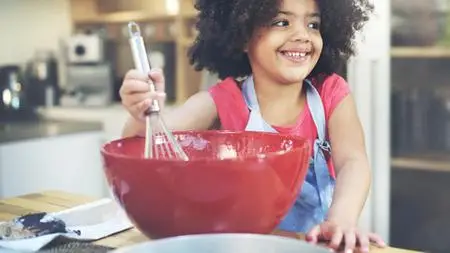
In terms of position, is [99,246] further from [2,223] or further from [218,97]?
[218,97]

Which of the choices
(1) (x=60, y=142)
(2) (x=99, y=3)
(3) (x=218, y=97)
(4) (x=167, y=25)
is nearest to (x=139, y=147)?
(3) (x=218, y=97)

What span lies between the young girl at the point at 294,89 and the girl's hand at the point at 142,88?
119 mm

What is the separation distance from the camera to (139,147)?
87cm

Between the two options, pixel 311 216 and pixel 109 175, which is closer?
pixel 109 175

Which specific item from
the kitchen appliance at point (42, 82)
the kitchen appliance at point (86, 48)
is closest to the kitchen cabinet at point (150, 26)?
the kitchen appliance at point (86, 48)

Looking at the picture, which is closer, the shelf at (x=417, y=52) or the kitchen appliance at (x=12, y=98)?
the shelf at (x=417, y=52)

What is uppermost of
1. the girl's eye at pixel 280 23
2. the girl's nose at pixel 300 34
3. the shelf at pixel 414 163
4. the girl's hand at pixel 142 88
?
the girl's eye at pixel 280 23

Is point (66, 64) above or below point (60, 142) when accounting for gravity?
above

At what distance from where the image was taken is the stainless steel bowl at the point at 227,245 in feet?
2.05

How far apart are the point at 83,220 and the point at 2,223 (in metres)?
0.11

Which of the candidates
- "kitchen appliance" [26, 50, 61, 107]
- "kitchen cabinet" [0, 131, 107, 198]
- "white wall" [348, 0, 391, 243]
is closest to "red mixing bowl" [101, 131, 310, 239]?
"white wall" [348, 0, 391, 243]

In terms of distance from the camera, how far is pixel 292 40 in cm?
102

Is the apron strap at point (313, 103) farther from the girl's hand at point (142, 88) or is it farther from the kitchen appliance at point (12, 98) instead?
the kitchen appliance at point (12, 98)

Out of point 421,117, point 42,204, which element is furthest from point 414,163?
point 42,204
